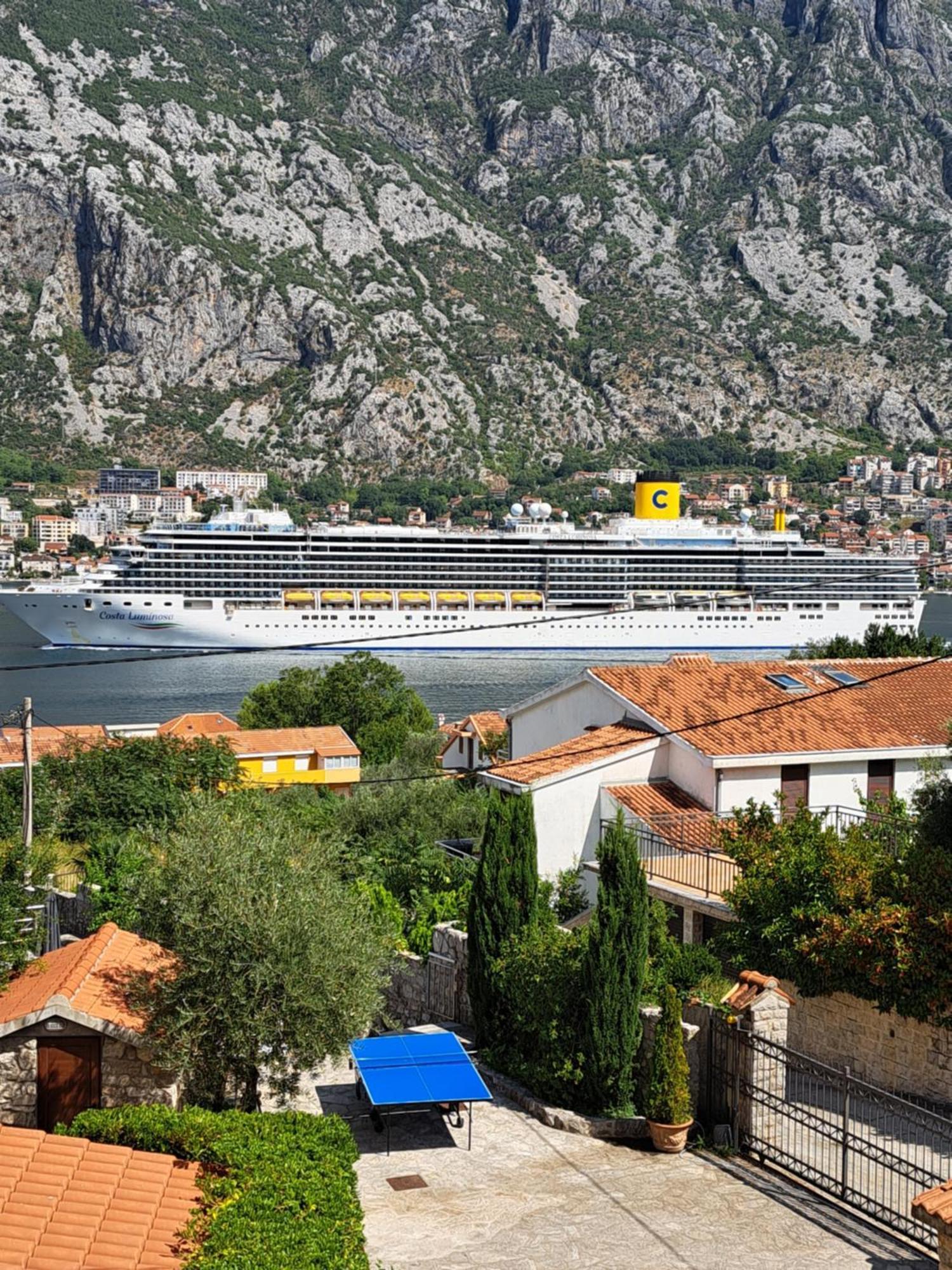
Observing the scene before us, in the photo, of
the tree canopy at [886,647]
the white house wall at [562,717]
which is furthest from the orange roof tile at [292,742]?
the white house wall at [562,717]

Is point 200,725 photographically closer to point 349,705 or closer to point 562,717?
point 349,705

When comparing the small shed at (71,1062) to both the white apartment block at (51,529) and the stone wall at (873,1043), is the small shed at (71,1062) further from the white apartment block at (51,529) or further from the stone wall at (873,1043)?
the white apartment block at (51,529)

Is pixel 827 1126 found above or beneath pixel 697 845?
beneath

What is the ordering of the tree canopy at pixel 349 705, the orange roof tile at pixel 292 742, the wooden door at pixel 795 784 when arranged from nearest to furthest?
the wooden door at pixel 795 784 < the orange roof tile at pixel 292 742 < the tree canopy at pixel 349 705

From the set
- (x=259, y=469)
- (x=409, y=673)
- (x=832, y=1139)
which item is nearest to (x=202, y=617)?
(x=409, y=673)

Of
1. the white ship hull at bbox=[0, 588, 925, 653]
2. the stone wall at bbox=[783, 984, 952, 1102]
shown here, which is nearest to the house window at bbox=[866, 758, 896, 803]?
the stone wall at bbox=[783, 984, 952, 1102]

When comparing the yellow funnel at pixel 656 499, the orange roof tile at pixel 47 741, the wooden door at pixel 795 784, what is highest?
the yellow funnel at pixel 656 499

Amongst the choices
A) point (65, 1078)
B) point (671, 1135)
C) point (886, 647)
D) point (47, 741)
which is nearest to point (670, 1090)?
point (671, 1135)
